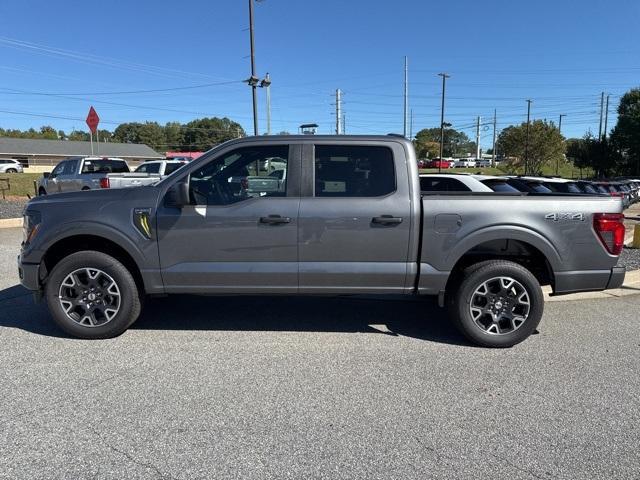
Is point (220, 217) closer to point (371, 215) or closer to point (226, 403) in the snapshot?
point (371, 215)

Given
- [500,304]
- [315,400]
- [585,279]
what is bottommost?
[315,400]

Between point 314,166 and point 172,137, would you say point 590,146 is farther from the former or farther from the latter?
point 172,137

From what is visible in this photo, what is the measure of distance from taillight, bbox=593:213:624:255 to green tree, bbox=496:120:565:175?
6326 cm

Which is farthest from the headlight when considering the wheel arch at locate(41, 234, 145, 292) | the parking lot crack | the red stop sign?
the red stop sign

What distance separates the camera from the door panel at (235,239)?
170 inches

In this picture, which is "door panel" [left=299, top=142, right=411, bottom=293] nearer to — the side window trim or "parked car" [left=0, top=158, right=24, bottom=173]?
the side window trim

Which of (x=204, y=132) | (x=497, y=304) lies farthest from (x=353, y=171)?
(x=204, y=132)

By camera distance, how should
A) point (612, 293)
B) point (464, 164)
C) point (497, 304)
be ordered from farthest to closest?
1. point (464, 164)
2. point (612, 293)
3. point (497, 304)

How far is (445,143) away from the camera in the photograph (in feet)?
480

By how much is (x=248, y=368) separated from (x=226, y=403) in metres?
0.59

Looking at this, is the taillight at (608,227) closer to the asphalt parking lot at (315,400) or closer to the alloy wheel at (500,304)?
the alloy wheel at (500,304)

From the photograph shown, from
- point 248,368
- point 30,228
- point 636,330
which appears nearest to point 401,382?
point 248,368

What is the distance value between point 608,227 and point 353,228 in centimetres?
231

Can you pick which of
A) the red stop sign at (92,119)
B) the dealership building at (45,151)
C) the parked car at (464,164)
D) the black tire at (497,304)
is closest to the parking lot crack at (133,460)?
the black tire at (497,304)
